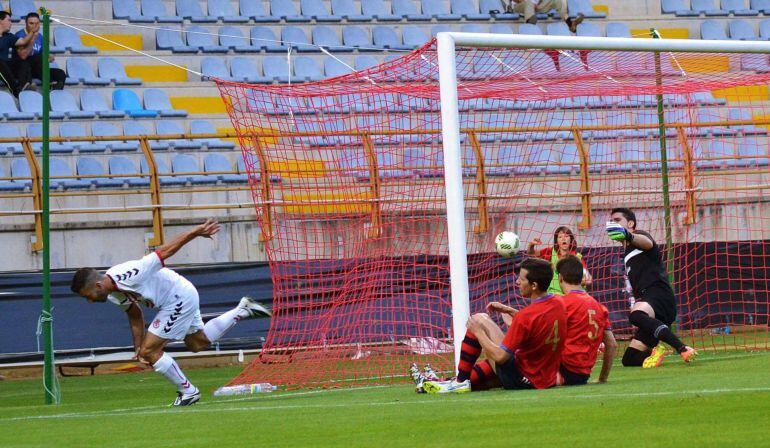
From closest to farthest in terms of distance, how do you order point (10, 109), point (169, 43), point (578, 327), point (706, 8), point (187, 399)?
point (578, 327), point (187, 399), point (10, 109), point (169, 43), point (706, 8)

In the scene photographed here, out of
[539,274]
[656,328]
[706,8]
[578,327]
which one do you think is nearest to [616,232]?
[578,327]

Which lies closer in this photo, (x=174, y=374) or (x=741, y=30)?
(x=174, y=374)

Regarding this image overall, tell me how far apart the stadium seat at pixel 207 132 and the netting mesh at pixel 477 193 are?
230cm

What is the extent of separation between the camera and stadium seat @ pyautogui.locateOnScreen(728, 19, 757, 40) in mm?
25672

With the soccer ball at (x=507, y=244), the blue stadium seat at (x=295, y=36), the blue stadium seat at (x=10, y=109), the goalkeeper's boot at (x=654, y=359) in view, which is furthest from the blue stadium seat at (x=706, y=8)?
the goalkeeper's boot at (x=654, y=359)

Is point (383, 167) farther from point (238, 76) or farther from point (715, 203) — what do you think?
point (238, 76)

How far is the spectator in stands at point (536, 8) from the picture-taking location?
2511cm

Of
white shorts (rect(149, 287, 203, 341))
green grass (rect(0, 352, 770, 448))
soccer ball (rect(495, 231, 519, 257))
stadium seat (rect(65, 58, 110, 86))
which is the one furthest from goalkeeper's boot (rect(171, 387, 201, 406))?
stadium seat (rect(65, 58, 110, 86))

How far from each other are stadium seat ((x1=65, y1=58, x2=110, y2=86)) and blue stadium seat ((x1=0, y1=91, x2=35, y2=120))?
1295 millimetres

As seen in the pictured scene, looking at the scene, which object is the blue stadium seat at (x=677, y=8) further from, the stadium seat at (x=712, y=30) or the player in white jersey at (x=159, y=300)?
the player in white jersey at (x=159, y=300)

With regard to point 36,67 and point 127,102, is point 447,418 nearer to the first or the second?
point 127,102

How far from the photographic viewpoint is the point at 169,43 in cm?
2220

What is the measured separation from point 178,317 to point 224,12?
1339 cm

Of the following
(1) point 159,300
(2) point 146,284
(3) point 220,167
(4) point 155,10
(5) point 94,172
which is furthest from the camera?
(4) point 155,10
